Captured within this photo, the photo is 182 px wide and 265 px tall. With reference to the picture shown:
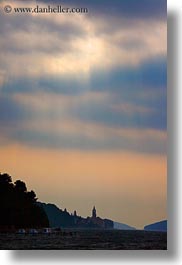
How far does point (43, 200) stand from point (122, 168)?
300 mm

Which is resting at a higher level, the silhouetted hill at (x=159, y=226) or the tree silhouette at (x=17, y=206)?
the tree silhouette at (x=17, y=206)

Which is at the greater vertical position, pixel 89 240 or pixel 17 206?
pixel 17 206

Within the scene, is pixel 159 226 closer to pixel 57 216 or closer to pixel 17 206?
pixel 57 216

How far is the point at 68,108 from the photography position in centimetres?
204

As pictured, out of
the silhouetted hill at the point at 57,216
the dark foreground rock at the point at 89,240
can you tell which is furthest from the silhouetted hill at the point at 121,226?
the silhouetted hill at the point at 57,216

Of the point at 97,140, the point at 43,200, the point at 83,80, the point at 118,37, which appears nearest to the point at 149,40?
the point at 118,37

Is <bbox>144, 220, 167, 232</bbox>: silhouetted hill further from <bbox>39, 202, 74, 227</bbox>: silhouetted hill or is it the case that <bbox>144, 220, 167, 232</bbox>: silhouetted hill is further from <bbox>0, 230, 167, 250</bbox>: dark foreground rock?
<bbox>39, 202, 74, 227</bbox>: silhouetted hill

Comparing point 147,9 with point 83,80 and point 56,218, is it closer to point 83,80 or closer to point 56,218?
point 83,80

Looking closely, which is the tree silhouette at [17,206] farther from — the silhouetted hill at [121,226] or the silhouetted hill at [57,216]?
the silhouetted hill at [121,226]

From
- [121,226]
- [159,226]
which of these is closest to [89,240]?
[121,226]

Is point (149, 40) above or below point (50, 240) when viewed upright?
above

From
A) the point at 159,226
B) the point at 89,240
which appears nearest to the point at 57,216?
the point at 89,240

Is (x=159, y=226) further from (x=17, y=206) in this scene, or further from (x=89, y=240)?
(x=17, y=206)

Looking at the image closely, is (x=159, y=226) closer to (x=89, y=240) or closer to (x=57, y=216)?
(x=89, y=240)
